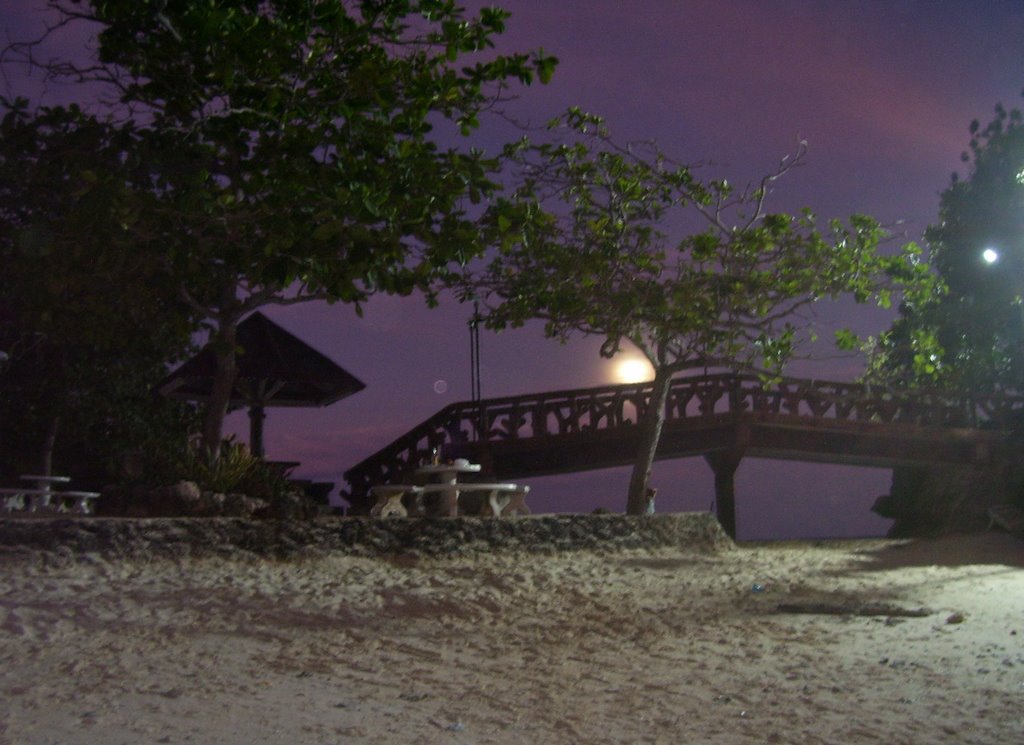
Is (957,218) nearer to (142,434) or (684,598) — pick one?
(684,598)

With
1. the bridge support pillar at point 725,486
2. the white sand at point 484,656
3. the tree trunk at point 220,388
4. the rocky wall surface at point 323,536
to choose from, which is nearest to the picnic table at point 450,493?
the rocky wall surface at point 323,536

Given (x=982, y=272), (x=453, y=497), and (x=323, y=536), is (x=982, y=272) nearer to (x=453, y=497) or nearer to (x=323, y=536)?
(x=453, y=497)

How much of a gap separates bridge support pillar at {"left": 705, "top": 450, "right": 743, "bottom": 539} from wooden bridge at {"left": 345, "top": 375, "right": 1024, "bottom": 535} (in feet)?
0.08

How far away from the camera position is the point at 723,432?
20.4 metres

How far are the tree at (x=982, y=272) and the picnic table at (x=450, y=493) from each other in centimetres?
1062

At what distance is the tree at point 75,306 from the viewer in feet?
33.2

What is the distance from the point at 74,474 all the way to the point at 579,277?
1174 cm

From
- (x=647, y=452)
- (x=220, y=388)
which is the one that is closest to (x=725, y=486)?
(x=647, y=452)

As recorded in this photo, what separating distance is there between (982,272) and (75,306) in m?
19.0

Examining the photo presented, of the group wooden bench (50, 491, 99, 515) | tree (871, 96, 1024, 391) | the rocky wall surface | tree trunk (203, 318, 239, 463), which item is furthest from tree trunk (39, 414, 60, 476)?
tree (871, 96, 1024, 391)

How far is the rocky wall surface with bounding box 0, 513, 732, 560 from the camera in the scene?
9344mm

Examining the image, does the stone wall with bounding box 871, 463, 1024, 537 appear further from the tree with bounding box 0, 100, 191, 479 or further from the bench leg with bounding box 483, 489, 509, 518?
the tree with bounding box 0, 100, 191, 479

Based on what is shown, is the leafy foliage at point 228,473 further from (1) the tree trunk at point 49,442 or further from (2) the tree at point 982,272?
(2) the tree at point 982,272

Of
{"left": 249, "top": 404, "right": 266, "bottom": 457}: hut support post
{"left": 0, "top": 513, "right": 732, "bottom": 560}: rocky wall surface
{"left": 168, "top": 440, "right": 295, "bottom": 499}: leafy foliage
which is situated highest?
{"left": 249, "top": 404, "right": 266, "bottom": 457}: hut support post
